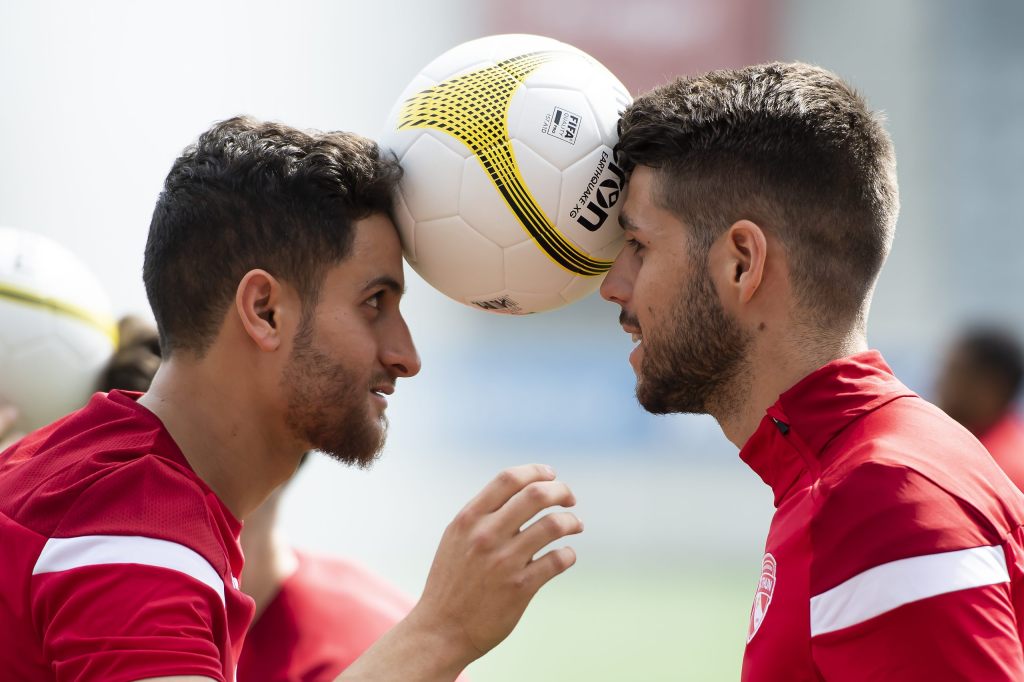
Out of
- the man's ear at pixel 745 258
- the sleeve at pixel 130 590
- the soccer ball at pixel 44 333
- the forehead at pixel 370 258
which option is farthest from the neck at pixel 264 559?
the man's ear at pixel 745 258

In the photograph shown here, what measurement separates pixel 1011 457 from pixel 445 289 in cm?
399

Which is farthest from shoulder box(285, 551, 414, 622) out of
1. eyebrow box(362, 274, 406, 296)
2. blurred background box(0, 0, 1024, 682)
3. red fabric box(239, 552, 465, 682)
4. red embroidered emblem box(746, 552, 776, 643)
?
blurred background box(0, 0, 1024, 682)

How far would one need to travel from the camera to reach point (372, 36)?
18.8m

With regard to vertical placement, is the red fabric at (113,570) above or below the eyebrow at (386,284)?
below

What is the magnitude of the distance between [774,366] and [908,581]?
2.36 ft

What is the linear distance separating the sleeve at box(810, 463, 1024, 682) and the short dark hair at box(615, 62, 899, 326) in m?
0.60

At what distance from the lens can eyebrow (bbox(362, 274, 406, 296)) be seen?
2.93 metres

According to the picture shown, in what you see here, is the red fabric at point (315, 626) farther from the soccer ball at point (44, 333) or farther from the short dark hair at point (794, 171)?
the short dark hair at point (794, 171)

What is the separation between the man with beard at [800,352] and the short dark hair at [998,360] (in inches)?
167

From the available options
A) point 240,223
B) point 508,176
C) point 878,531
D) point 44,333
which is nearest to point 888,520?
point 878,531

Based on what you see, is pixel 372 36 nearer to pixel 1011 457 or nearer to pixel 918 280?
pixel 918 280

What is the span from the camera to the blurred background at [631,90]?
49.4 feet

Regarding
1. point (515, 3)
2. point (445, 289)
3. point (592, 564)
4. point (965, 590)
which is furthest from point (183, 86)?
point (965, 590)

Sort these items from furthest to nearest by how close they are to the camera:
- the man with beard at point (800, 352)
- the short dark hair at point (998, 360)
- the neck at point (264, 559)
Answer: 1. the short dark hair at point (998, 360)
2. the neck at point (264, 559)
3. the man with beard at point (800, 352)
